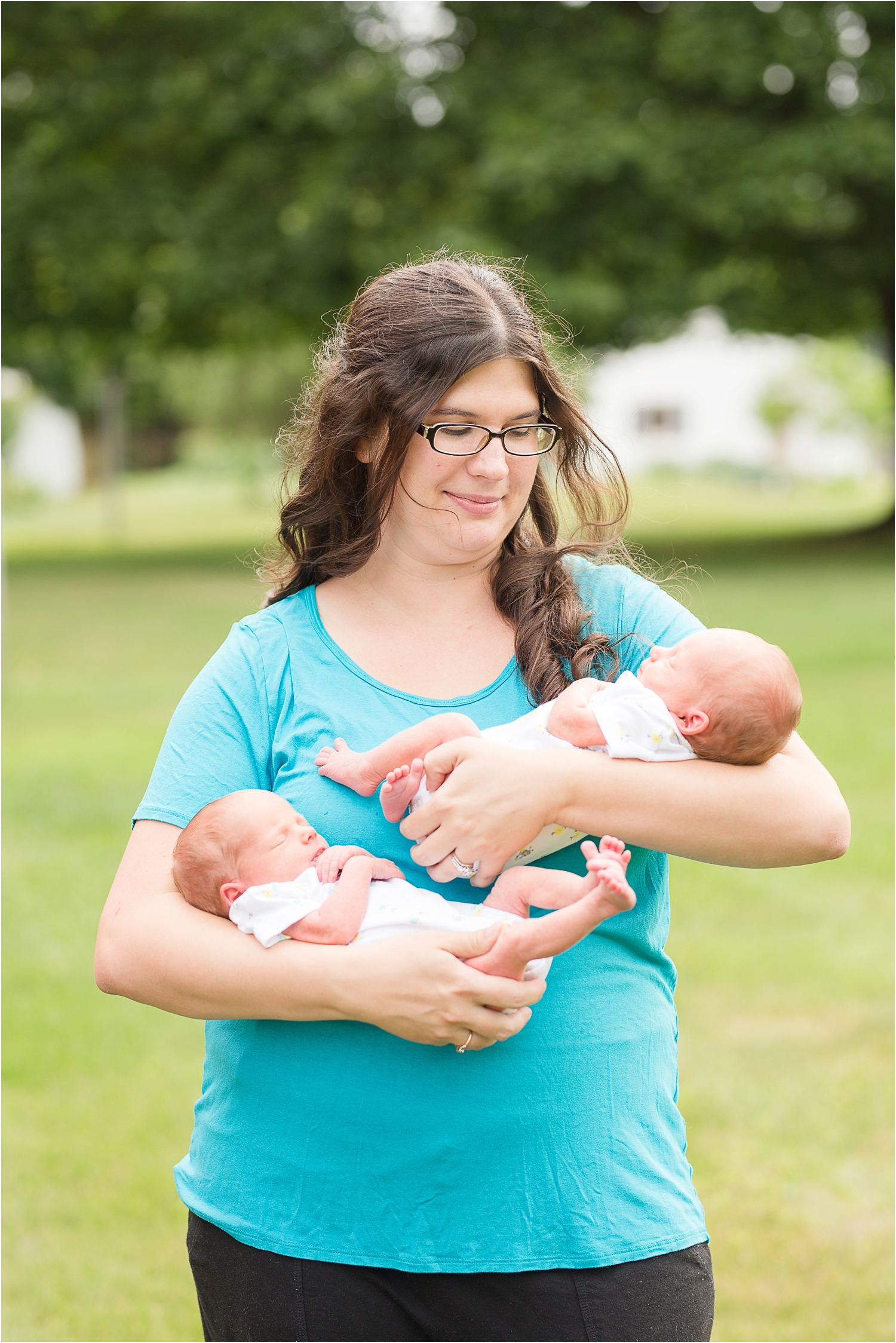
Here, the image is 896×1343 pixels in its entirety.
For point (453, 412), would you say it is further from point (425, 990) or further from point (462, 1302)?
point (462, 1302)

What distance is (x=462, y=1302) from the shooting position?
1912mm

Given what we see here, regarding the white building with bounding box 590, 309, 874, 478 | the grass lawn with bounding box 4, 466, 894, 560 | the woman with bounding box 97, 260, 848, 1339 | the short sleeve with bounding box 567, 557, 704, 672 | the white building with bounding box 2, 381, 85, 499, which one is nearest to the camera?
the woman with bounding box 97, 260, 848, 1339

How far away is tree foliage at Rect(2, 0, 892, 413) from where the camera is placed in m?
16.8

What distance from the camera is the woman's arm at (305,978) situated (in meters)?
1.79

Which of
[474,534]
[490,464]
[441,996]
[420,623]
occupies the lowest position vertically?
[441,996]

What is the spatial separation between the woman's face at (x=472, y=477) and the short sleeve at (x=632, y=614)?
20 cm

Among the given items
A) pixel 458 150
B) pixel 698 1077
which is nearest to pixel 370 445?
pixel 698 1077

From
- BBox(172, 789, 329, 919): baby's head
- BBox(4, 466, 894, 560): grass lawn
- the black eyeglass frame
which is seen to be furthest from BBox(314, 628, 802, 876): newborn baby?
BBox(4, 466, 894, 560): grass lawn

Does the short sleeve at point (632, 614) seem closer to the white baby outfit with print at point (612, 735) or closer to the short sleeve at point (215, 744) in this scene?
the white baby outfit with print at point (612, 735)

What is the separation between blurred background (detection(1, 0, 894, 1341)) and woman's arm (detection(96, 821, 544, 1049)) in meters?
1.11

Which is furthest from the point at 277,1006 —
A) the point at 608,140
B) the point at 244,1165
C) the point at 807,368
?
the point at 807,368

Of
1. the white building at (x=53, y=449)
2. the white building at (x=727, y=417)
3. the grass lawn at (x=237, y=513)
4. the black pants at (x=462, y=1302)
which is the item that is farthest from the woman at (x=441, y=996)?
the white building at (x=727, y=417)

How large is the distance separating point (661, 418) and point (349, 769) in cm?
6656

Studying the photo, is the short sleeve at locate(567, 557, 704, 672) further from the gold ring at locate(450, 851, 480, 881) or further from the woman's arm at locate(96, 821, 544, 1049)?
the woman's arm at locate(96, 821, 544, 1049)
